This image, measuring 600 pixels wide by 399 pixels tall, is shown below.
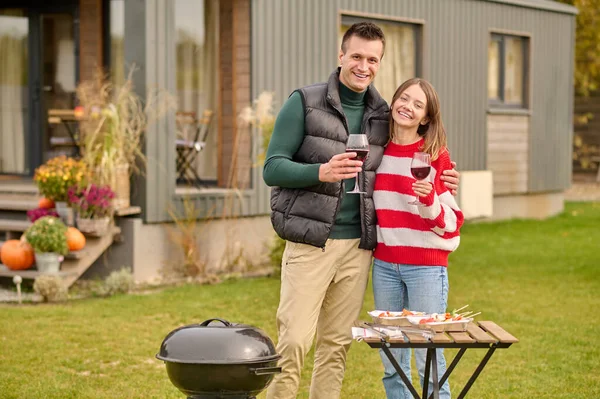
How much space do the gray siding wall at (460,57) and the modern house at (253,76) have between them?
0.02 metres

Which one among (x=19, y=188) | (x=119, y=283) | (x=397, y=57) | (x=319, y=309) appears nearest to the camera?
(x=319, y=309)

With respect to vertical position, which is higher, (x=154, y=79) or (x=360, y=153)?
(x=154, y=79)

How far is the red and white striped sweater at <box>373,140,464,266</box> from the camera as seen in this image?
14.3ft

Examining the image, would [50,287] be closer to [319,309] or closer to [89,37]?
[89,37]

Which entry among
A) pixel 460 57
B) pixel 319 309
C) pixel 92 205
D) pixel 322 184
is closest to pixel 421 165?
pixel 322 184

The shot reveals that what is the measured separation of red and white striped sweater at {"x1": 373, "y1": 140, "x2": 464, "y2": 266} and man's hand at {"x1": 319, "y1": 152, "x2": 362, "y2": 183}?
1.47ft

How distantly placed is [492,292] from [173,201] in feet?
10.3

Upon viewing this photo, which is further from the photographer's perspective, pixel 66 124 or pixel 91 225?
pixel 66 124

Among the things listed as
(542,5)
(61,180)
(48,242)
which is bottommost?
(48,242)

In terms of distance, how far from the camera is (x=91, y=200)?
915cm

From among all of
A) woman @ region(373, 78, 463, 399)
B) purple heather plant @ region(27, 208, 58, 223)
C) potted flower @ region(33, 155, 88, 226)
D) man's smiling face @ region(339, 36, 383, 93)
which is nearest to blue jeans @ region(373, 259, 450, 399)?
woman @ region(373, 78, 463, 399)

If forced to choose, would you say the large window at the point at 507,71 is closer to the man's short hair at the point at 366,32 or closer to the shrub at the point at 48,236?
the shrub at the point at 48,236

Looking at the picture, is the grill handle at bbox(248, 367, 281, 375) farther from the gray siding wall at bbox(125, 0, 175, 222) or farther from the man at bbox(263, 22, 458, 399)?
the gray siding wall at bbox(125, 0, 175, 222)

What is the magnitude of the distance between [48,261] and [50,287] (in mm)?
331
